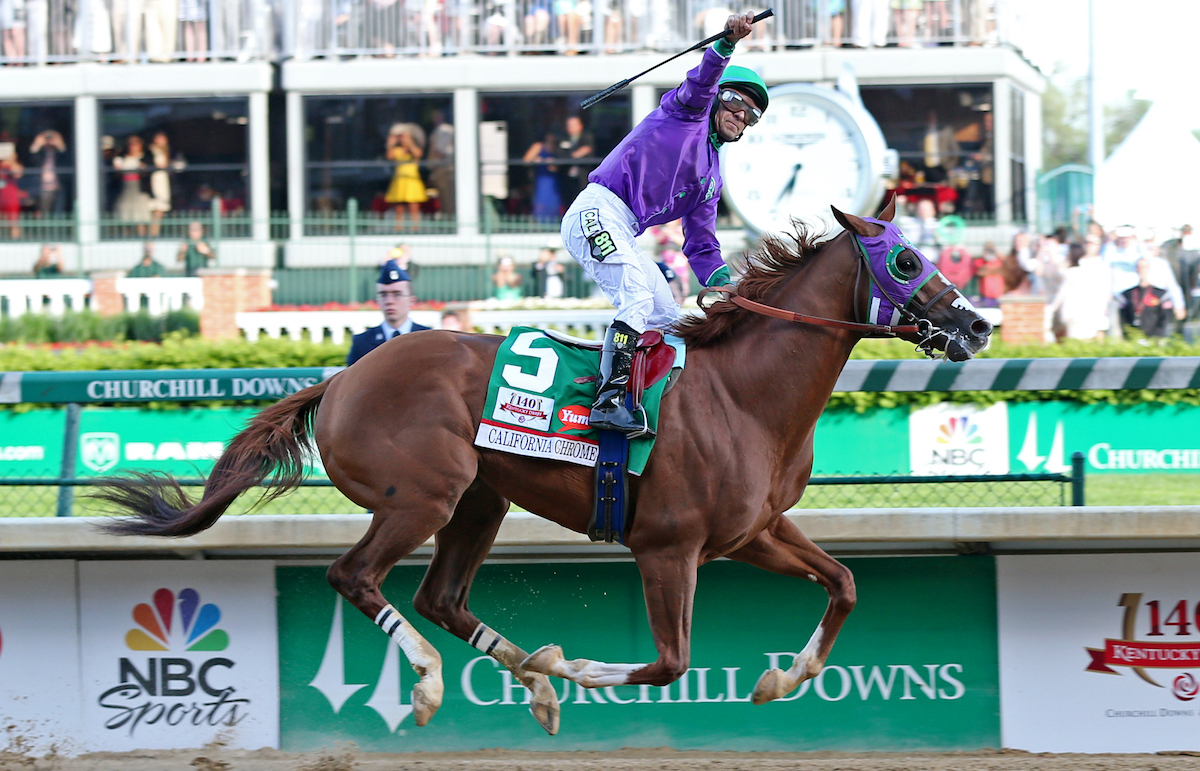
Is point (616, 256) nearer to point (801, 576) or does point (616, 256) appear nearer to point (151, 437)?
point (801, 576)

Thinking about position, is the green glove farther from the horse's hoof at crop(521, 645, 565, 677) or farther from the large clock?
the large clock

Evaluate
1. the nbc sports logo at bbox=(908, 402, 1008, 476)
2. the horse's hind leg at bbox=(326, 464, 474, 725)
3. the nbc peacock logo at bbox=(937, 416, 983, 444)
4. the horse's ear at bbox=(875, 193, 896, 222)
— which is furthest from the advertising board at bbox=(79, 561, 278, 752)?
the nbc peacock logo at bbox=(937, 416, 983, 444)

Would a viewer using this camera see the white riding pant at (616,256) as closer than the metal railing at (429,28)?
Yes

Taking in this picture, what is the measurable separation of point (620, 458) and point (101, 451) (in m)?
4.38

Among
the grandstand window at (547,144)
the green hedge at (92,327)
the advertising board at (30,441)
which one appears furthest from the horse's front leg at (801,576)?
the grandstand window at (547,144)

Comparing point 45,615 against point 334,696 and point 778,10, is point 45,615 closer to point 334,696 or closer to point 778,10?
point 334,696

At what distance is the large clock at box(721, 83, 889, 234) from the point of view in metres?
9.82

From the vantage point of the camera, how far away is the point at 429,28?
1705 centimetres

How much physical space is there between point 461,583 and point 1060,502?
8.34 ft

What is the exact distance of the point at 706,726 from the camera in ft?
17.6

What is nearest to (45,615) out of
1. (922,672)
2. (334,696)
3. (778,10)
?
(334,696)

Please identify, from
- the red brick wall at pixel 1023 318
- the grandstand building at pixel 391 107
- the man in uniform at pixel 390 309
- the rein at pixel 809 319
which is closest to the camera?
the rein at pixel 809 319

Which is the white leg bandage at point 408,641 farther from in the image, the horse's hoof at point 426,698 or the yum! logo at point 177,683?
the yum! logo at point 177,683

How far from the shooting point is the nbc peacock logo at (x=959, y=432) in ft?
25.1
